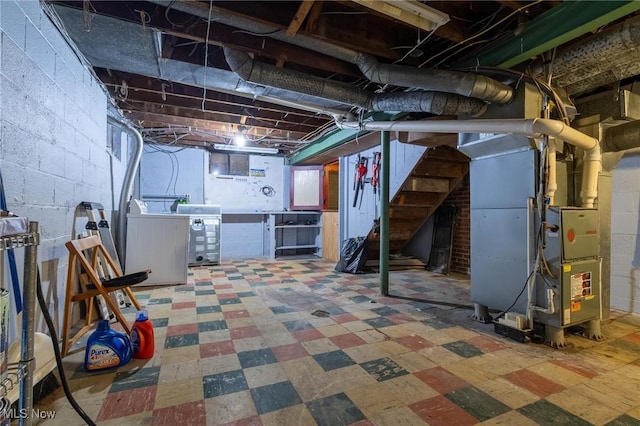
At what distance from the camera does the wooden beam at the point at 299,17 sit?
190 centimetres

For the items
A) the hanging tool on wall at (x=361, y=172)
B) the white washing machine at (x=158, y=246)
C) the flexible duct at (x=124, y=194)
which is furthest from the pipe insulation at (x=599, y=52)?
the flexible duct at (x=124, y=194)

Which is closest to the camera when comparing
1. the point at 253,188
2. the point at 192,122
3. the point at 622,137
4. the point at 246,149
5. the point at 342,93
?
the point at 622,137

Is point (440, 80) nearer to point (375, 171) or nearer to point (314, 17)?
point (314, 17)

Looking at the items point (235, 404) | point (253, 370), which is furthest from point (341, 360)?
point (235, 404)

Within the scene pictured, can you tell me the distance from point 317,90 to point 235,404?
2.48 meters

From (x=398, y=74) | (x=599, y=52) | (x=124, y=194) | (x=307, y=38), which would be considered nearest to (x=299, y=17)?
(x=307, y=38)

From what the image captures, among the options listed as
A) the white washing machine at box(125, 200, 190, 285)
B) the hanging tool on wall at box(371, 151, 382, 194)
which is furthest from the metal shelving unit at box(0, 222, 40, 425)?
the hanging tool on wall at box(371, 151, 382, 194)

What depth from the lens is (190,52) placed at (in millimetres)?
2732

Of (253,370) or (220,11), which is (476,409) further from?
(220,11)

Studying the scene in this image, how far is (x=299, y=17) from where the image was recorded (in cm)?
203

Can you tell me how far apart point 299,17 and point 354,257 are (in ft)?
12.6

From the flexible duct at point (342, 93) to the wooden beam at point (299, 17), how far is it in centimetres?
48

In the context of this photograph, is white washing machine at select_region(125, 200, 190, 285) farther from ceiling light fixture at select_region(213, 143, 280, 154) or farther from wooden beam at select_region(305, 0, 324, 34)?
wooden beam at select_region(305, 0, 324, 34)

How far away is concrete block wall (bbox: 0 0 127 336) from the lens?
1.63m
